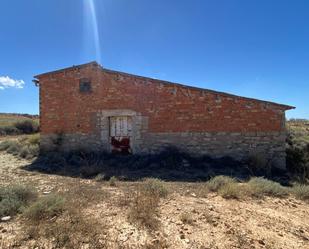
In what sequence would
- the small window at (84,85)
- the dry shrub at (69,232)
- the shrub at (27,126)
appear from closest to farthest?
the dry shrub at (69,232) < the small window at (84,85) < the shrub at (27,126)

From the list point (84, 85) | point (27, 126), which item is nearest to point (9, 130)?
point (27, 126)

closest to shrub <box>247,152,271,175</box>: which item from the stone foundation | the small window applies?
the stone foundation

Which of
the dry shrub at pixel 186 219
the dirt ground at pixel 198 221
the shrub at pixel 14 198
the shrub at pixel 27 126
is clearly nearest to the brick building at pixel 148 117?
the dirt ground at pixel 198 221

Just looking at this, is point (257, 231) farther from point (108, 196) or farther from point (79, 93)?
point (79, 93)

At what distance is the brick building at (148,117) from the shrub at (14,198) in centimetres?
647

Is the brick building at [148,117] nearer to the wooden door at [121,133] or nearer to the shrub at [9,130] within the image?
the wooden door at [121,133]

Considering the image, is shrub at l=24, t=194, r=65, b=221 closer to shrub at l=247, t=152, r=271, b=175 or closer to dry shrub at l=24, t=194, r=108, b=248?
dry shrub at l=24, t=194, r=108, b=248

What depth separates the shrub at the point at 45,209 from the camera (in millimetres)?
5000

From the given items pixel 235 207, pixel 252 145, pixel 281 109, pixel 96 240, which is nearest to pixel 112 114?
pixel 252 145

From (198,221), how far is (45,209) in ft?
9.16

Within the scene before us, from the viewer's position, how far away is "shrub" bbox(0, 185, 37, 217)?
5301 millimetres

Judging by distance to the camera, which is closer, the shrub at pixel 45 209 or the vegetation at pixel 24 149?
the shrub at pixel 45 209

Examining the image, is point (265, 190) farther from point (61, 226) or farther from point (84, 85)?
point (84, 85)

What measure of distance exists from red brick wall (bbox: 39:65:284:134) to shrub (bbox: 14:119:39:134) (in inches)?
687
